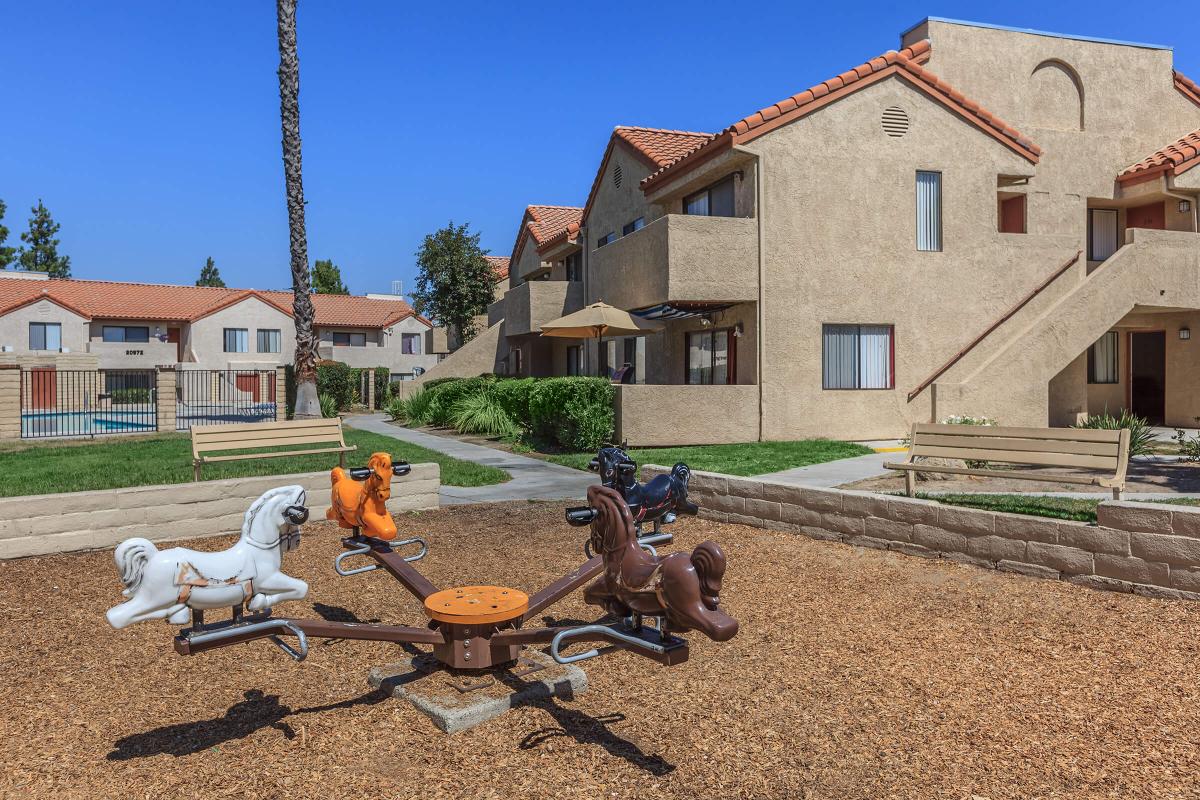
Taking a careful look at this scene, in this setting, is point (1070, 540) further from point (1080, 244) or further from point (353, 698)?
point (1080, 244)

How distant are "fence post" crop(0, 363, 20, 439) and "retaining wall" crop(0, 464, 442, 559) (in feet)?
48.1

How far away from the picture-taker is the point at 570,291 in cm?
2522

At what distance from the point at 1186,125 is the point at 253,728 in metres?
25.6

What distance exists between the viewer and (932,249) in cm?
1873

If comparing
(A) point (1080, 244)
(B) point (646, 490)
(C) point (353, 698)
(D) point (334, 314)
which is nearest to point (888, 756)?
(B) point (646, 490)

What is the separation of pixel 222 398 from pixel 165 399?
70.9ft

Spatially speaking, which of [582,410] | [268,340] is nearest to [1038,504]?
[582,410]

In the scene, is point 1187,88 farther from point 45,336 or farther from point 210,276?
point 210,276

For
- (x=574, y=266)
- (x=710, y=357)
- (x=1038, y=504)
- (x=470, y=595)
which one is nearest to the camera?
(x=470, y=595)

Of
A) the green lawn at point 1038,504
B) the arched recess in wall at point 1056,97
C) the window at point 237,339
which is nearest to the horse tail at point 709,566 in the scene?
the green lawn at point 1038,504

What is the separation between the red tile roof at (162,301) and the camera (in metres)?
50.3

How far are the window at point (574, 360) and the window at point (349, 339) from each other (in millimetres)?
34593

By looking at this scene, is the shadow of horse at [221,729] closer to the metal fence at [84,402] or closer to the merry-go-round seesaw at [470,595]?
the merry-go-round seesaw at [470,595]

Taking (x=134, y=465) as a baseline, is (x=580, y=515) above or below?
Answer: above
